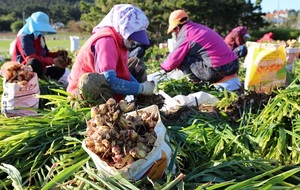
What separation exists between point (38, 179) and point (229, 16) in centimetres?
2753

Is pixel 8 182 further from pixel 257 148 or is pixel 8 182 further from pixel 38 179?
pixel 257 148

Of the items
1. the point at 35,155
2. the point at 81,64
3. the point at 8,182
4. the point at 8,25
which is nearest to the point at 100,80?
the point at 81,64

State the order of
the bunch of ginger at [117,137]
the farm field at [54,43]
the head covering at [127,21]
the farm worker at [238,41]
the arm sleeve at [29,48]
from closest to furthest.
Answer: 1. the bunch of ginger at [117,137]
2. the head covering at [127,21]
3. the arm sleeve at [29,48]
4. the farm worker at [238,41]
5. the farm field at [54,43]

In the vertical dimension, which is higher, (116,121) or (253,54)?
(116,121)

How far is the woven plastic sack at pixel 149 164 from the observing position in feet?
5.19

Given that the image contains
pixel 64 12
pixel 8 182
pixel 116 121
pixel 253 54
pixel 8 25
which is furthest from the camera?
pixel 64 12

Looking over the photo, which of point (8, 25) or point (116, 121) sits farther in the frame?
point (8, 25)

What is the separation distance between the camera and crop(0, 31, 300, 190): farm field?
1.62 m

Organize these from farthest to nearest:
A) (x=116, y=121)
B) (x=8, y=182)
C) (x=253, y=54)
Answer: (x=253, y=54), (x=8, y=182), (x=116, y=121)

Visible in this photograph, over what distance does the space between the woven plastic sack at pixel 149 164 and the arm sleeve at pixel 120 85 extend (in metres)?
1.06

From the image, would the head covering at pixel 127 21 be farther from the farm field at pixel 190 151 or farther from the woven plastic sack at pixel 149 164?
the woven plastic sack at pixel 149 164

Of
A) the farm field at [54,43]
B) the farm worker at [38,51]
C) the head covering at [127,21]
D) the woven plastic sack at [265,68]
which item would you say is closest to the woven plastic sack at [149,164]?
the head covering at [127,21]

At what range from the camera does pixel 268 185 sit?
4.94ft

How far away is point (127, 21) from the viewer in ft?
9.42
